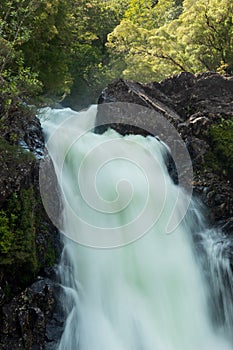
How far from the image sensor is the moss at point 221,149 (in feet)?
36.3

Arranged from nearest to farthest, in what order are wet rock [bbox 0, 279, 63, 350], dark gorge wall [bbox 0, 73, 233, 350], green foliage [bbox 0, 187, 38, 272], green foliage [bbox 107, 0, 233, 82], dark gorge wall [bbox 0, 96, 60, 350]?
wet rock [bbox 0, 279, 63, 350]
dark gorge wall [bbox 0, 96, 60, 350]
dark gorge wall [bbox 0, 73, 233, 350]
green foliage [bbox 0, 187, 38, 272]
green foliage [bbox 107, 0, 233, 82]

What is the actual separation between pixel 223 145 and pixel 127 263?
5131 millimetres

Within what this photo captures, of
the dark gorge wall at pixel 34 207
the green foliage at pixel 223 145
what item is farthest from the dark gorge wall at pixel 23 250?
the green foliage at pixel 223 145

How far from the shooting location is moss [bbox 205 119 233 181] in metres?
11.1

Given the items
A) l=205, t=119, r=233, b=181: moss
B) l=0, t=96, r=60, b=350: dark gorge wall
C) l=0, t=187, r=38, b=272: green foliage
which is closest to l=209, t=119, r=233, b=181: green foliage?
l=205, t=119, r=233, b=181: moss

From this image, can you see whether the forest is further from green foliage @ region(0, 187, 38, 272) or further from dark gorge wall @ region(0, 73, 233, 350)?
A: green foliage @ region(0, 187, 38, 272)

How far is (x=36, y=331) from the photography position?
6.32 metres

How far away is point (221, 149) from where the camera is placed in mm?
11312

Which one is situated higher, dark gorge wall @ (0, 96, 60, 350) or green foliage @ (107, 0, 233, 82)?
green foliage @ (107, 0, 233, 82)

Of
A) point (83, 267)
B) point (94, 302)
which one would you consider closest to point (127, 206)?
point (83, 267)

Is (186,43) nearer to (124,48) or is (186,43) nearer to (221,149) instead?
(124,48)

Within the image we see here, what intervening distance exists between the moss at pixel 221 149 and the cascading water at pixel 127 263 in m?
1.44

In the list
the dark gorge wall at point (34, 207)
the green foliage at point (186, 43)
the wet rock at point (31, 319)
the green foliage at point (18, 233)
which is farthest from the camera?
the green foliage at point (186, 43)

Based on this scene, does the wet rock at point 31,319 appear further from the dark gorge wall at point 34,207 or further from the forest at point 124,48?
the forest at point 124,48
